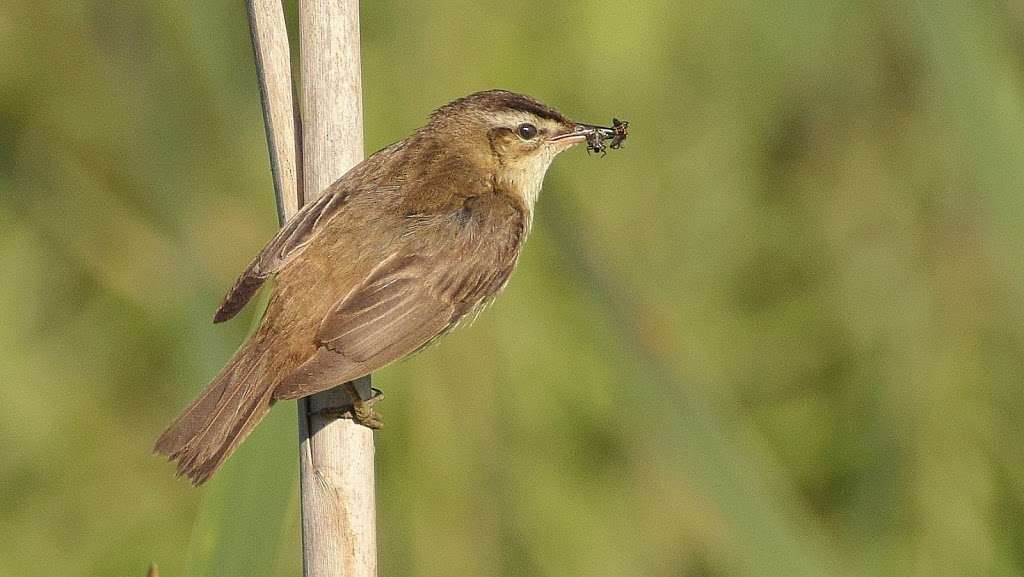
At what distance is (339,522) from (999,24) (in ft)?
6.08

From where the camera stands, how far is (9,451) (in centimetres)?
432

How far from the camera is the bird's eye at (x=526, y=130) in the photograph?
3.54 metres

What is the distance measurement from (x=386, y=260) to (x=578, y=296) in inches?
28.2

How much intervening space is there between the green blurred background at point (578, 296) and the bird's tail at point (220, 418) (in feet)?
2.90

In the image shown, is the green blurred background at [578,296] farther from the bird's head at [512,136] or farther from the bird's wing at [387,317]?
the bird's wing at [387,317]

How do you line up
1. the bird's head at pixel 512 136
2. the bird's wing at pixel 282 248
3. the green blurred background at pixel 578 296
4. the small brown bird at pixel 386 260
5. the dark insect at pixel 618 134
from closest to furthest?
→ the small brown bird at pixel 386 260, the bird's wing at pixel 282 248, the bird's head at pixel 512 136, the dark insect at pixel 618 134, the green blurred background at pixel 578 296

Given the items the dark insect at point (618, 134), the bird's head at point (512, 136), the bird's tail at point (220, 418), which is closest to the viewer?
the bird's tail at point (220, 418)

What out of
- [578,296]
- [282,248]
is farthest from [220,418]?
[578,296]

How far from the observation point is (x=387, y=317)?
296cm

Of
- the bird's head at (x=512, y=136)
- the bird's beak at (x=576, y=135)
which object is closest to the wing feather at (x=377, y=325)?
the bird's head at (x=512, y=136)

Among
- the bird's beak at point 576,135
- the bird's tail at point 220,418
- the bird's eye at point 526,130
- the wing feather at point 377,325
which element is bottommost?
the bird's tail at point 220,418

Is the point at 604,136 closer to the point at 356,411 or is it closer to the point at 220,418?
the point at 356,411

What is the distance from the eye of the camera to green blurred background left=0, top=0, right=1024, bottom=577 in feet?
12.7

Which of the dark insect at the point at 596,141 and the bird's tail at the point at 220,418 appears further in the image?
the dark insect at the point at 596,141
